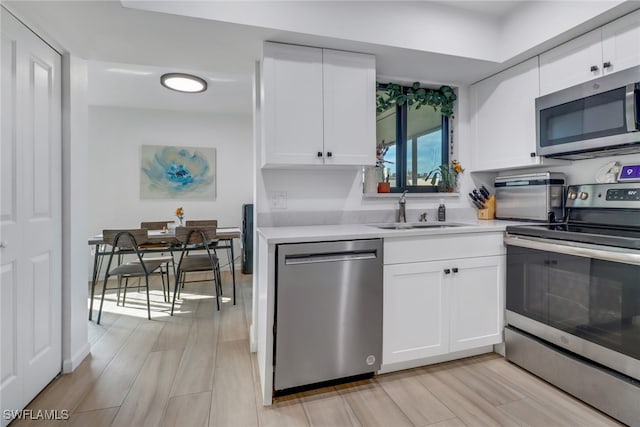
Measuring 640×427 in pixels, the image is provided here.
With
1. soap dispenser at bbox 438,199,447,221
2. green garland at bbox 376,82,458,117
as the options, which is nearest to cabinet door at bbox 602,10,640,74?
green garland at bbox 376,82,458,117

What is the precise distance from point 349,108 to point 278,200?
2.68 feet

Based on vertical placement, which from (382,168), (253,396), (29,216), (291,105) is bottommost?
(253,396)

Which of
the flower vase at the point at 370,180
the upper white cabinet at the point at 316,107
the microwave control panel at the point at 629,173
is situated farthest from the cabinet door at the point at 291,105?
the microwave control panel at the point at 629,173

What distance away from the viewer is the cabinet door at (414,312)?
1812 millimetres

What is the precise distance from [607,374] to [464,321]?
686 millimetres

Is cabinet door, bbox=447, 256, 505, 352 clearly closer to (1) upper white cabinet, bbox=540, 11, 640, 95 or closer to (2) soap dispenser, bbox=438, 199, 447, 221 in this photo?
(2) soap dispenser, bbox=438, 199, 447, 221

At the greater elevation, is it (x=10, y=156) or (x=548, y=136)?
(x=548, y=136)

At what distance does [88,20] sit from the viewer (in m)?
1.62

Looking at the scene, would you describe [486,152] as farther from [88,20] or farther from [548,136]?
[88,20]

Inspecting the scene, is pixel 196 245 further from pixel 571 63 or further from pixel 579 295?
pixel 571 63

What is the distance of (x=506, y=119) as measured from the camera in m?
2.39

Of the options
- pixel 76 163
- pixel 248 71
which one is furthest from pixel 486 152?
pixel 76 163

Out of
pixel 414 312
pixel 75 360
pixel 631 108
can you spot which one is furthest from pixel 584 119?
pixel 75 360

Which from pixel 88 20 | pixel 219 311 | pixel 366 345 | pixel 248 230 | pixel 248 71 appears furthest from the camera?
pixel 248 230
